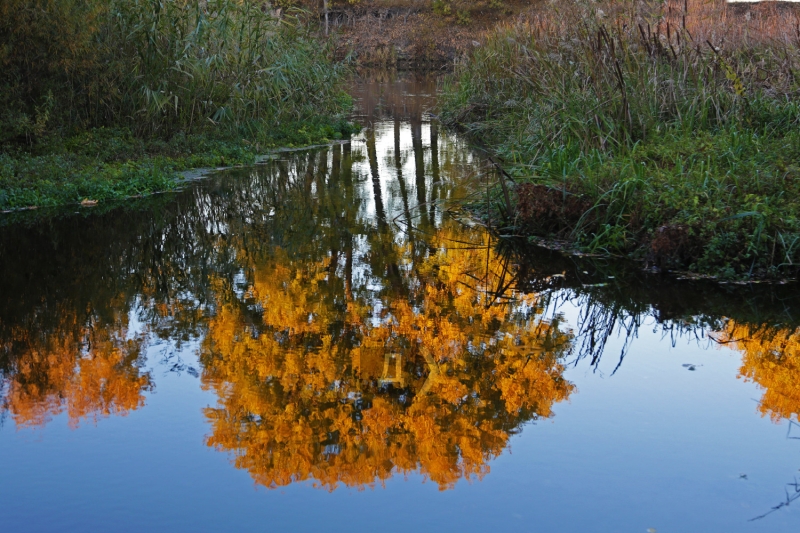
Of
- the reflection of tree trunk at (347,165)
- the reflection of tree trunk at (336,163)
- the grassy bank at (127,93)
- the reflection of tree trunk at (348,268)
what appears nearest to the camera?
the reflection of tree trunk at (348,268)

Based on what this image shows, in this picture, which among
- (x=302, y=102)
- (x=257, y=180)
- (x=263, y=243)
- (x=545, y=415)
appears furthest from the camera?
(x=302, y=102)

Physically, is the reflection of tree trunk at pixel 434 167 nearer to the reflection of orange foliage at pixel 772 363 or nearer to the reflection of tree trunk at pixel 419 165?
the reflection of tree trunk at pixel 419 165

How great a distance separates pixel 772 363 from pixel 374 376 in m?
2.27

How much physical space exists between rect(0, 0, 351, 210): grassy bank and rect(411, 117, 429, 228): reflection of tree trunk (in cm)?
235

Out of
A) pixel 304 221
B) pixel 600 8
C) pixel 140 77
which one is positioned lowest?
pixel 304 221

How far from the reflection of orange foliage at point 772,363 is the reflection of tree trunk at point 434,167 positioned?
3827 millimetres

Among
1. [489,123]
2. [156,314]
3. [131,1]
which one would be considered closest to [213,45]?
[131,1]

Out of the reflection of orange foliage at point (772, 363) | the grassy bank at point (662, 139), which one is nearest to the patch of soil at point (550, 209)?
the grassy bank at point (662, 139)

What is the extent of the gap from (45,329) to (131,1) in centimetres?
742

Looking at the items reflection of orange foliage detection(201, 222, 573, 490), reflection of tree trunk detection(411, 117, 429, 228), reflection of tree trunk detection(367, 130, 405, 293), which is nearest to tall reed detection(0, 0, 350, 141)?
reflection of tree trunk detection(411, 117, 429, 228)

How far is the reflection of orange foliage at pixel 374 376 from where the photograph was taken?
3789 mm

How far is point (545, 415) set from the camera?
4.22 m

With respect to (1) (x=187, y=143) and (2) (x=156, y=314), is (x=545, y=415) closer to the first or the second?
(2) (x=156, y=314)

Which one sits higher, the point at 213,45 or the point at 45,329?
the point at 213,45
